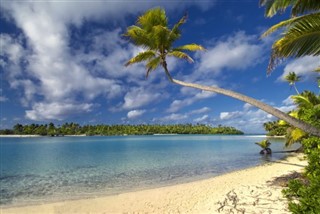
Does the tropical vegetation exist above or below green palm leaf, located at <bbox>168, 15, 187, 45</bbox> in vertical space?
below

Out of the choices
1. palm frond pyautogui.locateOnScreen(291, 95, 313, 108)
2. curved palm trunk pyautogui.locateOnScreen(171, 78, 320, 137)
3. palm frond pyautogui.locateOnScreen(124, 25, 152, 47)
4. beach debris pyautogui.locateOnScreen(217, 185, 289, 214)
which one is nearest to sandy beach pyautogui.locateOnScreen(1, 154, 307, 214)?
beach debris pyautogui.locateOnScreen(217, 185, 289, 214)

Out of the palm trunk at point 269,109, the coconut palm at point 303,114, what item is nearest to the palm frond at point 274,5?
the palm trunk at point 269,109

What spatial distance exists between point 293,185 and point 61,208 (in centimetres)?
822

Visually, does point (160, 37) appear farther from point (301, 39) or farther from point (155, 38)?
point (301, 39)

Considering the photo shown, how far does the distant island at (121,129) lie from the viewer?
167 m

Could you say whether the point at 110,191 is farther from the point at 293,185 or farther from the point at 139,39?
the point at 293,185

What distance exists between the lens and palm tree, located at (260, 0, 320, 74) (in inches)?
210

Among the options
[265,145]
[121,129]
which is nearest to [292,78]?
[265,145]

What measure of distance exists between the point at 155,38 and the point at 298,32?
5712 mm

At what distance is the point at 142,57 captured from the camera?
10.7 meters

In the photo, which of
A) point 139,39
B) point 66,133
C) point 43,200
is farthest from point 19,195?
point 66,133

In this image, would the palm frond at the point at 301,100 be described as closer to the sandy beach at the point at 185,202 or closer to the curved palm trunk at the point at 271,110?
the sandy beach at the point at 185,202

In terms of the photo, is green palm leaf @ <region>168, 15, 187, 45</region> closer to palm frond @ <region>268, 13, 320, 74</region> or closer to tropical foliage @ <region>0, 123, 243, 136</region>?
palm frond @ <region>268, 13, 320, 74</region>

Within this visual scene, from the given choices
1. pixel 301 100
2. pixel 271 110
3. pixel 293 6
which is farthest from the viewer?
pixel 301 100
